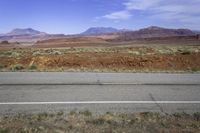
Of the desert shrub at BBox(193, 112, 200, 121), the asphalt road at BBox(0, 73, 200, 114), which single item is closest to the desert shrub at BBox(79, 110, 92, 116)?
the asphalt road at BBox(0, 73, 200, 114)

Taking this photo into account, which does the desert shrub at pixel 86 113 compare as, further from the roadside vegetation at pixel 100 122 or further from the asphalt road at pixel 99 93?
the asphalt road at pixel 99 93

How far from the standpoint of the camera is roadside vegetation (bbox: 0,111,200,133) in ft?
19.6

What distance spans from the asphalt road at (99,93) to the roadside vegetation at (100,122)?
559mm

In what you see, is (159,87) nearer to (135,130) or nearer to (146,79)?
(146,79)

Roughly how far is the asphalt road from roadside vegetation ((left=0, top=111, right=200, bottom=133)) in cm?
56

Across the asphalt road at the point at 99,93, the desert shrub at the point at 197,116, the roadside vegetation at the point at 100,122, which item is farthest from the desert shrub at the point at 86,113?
the desert shrub at the point at 197,116

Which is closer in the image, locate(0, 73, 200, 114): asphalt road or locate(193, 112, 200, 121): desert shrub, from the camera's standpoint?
locate(193, 112, 200, 121): desert shrub

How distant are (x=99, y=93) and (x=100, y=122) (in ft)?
10.1

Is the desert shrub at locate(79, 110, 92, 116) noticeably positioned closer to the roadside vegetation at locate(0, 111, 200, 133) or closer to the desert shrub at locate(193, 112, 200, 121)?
the roadside vegetation at locate(0, 111, 200, 133)

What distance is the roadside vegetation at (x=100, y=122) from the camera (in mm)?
5977

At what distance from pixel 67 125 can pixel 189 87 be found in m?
5.78

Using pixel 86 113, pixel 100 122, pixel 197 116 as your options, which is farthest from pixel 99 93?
pixel 197 116

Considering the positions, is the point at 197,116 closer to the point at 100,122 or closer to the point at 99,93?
the point at 100,122

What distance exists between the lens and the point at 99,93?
9.47 m
